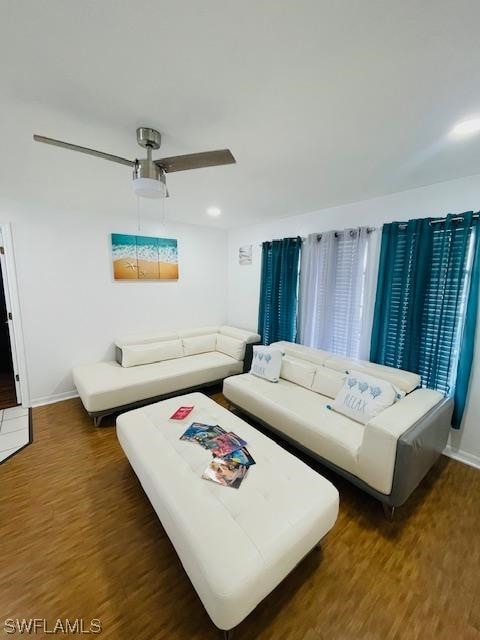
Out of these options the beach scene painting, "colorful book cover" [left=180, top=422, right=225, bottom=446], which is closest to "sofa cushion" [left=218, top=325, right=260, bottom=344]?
the beach scene painting

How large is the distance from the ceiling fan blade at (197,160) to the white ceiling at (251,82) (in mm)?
211

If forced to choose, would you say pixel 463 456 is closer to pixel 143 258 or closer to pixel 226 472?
pixel 226 472

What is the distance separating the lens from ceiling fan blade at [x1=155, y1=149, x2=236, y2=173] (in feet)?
4.43

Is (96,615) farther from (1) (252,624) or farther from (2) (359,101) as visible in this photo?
(2) (359,101)

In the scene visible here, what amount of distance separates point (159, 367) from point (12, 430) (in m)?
1.53

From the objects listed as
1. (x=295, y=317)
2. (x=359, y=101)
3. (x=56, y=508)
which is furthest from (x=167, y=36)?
(x=295, y=317)

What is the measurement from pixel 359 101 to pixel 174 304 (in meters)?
3.35

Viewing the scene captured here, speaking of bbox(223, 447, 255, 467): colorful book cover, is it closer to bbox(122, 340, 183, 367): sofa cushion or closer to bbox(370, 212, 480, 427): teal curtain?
bbox(370, 212, 480, 427): teal curtain

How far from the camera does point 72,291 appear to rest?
3.21m

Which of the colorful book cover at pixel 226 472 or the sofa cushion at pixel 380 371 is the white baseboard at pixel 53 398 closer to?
the colorful book cover at pixel 226 472

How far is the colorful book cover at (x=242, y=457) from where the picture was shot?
160 cm

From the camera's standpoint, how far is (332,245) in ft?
9.80

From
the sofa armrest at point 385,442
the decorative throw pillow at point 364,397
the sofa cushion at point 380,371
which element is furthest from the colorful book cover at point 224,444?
the sofa cushion at point 380,371

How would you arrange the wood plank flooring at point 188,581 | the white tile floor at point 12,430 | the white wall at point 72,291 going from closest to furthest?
the wood plank flooring at point 188,581, the white tile floor at point 12,430, the white wall at point 72,291
